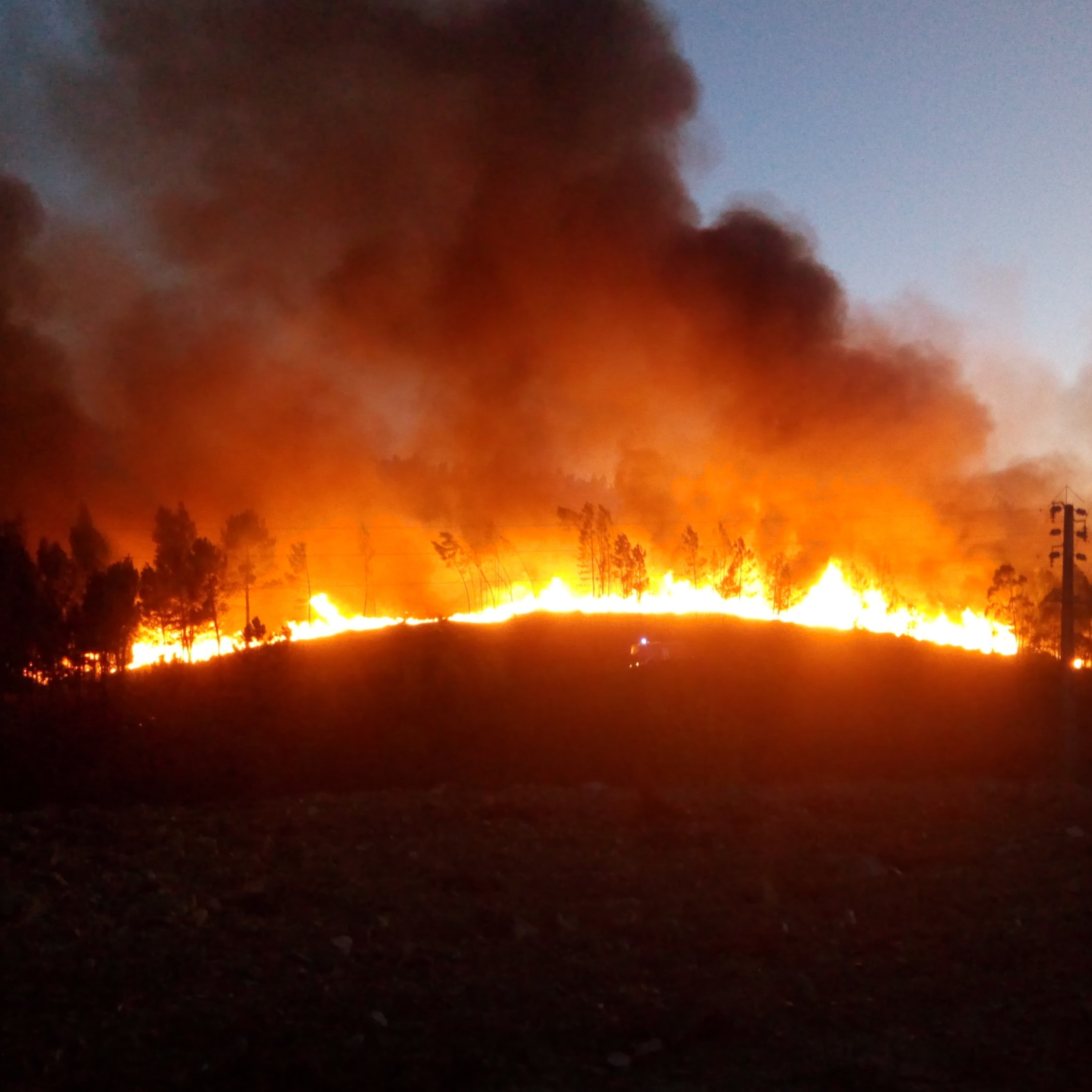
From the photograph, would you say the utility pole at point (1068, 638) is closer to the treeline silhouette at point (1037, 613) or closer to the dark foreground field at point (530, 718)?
the dark foreground field at point (530, 718)

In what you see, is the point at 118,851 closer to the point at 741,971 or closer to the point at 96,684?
the point at 741,971

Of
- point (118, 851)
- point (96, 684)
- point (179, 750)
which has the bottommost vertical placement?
point (118, 851)

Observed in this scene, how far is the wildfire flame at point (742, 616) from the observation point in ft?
216

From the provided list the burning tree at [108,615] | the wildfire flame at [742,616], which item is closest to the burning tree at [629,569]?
the wildfire flame at [742,616]

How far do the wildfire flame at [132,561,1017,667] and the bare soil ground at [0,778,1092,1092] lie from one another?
43368 millimetres

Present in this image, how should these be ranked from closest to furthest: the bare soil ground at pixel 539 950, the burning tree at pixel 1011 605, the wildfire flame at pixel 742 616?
1. the bare soil ground at pixel 539 950
2. the wildfire flame at pixel 742 616
3. the burning tree at pixel 1011 605

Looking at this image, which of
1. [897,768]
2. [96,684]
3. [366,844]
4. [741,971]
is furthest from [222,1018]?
[96,684]

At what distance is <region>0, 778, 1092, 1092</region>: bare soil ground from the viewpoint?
10789 millimetres

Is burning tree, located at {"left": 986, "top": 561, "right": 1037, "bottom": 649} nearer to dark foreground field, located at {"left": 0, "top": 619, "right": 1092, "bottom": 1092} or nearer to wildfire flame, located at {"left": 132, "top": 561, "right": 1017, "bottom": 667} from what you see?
wildfire flame, located at {"left": 132, "top": 561, "right": 1017, "bottom": 667}

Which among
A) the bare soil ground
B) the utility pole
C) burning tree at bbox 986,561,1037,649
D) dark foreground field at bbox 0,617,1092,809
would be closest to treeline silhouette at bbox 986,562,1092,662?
burning tree at bbox 986,561,1037,649

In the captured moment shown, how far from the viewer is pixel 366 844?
18.5 meters

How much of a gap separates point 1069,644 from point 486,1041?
29.1 meters

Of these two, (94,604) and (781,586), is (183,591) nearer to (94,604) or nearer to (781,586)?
(94,604)

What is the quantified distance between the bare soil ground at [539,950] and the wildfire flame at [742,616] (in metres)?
43.4
